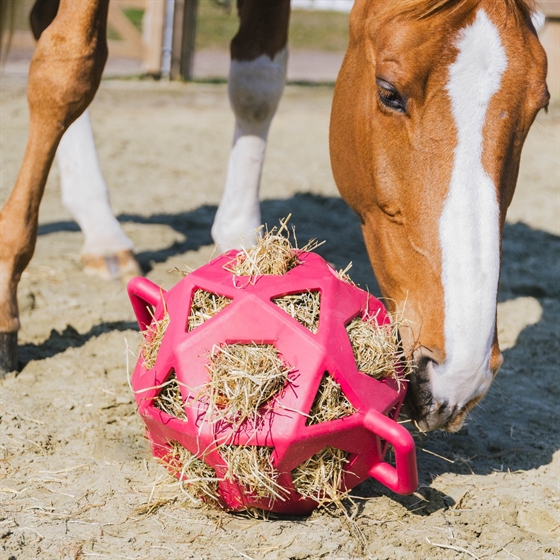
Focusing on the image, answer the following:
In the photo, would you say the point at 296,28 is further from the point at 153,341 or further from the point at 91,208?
the point at 153,341

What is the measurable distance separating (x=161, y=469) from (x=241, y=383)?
1.84 ft

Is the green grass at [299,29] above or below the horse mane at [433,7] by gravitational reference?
below

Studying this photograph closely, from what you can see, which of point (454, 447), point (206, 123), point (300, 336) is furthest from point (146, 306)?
point (206, 123)

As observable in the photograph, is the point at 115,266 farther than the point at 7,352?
Yes

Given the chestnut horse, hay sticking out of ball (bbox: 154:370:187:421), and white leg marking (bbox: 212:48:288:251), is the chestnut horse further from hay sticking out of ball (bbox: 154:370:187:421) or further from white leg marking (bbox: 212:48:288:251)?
white leg marking (bbox: 212:48:288:251)

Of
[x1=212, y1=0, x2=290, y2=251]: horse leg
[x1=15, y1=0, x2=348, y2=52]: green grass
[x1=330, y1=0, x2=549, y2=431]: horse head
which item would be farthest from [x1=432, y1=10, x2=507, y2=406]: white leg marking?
[x1=15, y1=0, x2=348, y2=52]: green grass

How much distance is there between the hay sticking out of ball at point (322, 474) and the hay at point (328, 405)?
0.31 feet

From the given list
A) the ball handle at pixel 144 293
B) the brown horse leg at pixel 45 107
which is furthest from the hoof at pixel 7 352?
the ball handle at pixel 144 293

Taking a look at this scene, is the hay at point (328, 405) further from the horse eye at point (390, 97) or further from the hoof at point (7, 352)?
the hoof at point (7, 352)

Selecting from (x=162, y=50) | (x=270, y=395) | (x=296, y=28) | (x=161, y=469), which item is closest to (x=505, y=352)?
(x=161, y=469)

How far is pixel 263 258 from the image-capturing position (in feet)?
6.13

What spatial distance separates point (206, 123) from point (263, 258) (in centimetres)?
560

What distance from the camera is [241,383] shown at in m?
1.61

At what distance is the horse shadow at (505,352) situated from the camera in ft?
7.27
